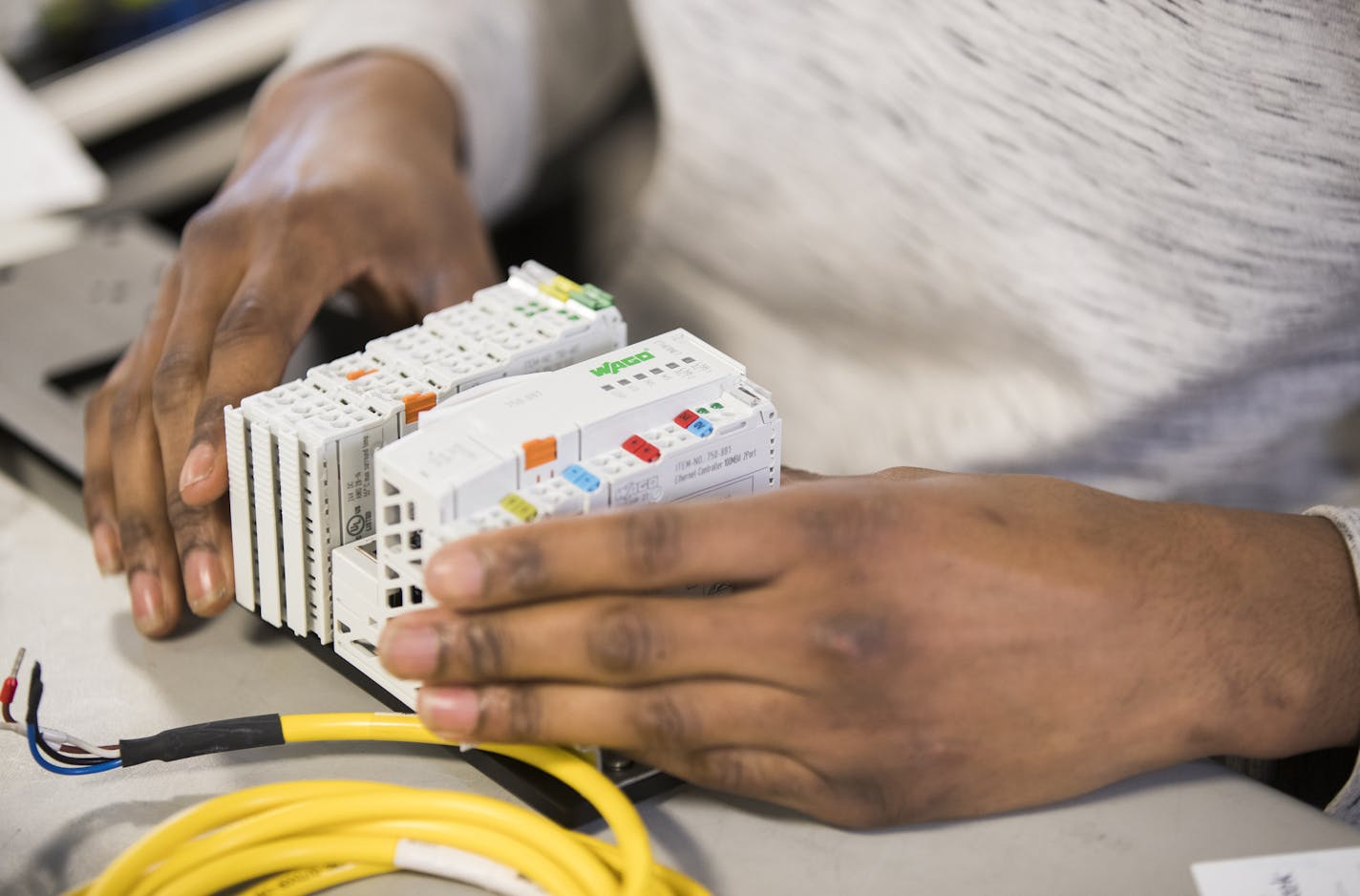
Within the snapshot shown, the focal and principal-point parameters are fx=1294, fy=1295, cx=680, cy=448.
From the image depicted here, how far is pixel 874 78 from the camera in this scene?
2.94 ft

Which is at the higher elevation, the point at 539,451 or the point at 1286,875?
the point at 539,451

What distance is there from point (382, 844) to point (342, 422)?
0.61 feet

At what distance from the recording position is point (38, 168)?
4.05 ft

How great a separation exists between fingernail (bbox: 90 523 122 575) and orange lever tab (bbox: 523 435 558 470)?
0.33 metres

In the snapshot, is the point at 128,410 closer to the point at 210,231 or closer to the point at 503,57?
the point at 210,231

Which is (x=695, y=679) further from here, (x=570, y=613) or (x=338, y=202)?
(x=338, y=202)

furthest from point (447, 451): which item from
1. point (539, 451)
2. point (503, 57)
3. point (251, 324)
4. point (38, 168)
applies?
point (38, 168)

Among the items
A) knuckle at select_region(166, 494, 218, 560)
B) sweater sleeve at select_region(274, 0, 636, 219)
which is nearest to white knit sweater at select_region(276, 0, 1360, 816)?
sweater sleeve at select_region(274, 0, 636, 219)

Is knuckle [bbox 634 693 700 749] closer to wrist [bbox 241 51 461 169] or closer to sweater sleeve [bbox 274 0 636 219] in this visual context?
wrist [bbox 241 51 461 169]

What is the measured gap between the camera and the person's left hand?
0.51 meters

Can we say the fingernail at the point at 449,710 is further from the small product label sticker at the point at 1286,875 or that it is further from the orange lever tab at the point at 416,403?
the small product label sticker at the point at 1286,875

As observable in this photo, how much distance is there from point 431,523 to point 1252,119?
0.54 m

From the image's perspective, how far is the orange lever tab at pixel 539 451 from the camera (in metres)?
0.54

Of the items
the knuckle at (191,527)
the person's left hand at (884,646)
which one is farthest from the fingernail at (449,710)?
the knuckle at (191,527)
